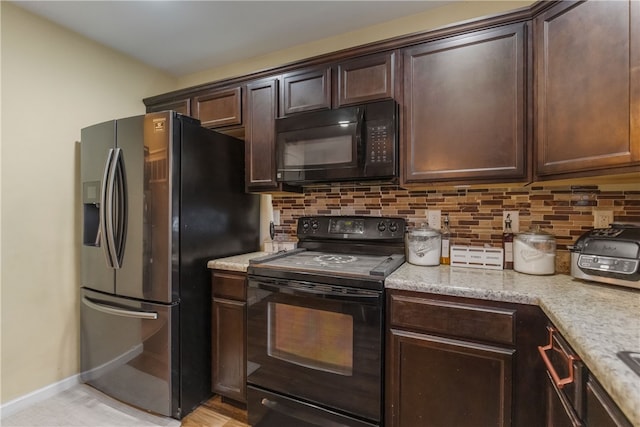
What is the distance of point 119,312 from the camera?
1770mm

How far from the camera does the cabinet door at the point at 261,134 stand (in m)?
1.99

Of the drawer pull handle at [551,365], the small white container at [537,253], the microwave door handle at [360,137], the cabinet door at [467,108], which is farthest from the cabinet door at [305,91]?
the drawer pull handle at [551,365]

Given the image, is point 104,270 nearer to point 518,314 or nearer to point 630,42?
point 518,314

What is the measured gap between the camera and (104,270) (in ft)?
6.05

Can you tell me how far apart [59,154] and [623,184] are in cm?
342

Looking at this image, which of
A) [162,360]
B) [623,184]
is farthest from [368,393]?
[623,184]

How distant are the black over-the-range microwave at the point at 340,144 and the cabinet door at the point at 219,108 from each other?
44 cm

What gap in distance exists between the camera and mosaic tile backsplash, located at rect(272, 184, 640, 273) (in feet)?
4.97

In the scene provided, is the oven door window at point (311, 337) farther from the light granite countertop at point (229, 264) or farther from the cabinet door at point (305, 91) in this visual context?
the cabinet door at point (305, 91)

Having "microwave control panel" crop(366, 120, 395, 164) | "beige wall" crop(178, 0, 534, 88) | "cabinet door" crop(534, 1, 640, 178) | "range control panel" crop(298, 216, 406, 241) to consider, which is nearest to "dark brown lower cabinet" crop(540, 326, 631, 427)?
"cabinet door" crop(534, 1, 640, 178)

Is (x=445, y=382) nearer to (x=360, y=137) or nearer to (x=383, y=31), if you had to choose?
(x=360, y=137)

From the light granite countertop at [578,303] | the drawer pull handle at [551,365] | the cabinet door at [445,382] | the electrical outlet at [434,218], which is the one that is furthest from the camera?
the electrical outlet at [434,218]

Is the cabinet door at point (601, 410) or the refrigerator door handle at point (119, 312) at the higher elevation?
the cabinet door at point (601, 410)

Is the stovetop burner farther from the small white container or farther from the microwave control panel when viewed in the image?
the small white container
